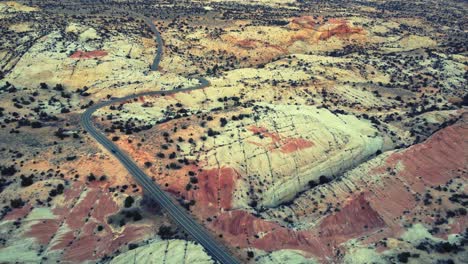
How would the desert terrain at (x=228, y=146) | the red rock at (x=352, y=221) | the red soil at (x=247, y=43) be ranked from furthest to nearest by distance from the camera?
the red soil at (x=247, y=43), the red rock at (x=352, y=221), the desert terrain at (x=228, y=146)

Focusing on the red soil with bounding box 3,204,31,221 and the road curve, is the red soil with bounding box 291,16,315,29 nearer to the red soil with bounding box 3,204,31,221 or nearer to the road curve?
the road curve

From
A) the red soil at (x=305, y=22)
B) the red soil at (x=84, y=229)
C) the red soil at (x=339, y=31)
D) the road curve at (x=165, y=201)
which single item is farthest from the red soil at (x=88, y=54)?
the red soil at (x=339, y=31)

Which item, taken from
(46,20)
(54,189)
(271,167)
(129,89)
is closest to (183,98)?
(129,89)

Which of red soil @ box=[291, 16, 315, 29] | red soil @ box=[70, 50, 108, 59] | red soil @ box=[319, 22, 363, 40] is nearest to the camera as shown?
red soil @ box=[70, 50, 108, 59]

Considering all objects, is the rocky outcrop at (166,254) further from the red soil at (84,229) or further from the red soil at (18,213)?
the red soil at (18,213)

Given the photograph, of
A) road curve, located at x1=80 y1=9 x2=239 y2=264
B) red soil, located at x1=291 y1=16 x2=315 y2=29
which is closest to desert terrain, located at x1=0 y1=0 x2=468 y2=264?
road curve, located at x1=80 y1=9 x2=239 y2=264

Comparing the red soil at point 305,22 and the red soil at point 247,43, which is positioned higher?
the red soil at point 305,22

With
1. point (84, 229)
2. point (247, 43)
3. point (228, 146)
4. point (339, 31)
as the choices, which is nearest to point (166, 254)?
point (84, 229)

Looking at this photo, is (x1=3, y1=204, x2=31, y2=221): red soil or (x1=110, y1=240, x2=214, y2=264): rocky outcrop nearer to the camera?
(x1=110, y1=240, x2=214, y2=264): rocky outcrop

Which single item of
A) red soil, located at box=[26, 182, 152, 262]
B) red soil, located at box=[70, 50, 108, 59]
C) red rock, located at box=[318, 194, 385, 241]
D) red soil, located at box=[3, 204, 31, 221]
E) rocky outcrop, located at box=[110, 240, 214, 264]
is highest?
red soil, located at box=[70, 50, 108, 59]

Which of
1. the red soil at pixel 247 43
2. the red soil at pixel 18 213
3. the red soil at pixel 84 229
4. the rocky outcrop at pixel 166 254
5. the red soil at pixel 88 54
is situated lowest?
the rocky outcrop at pixel 166 254
